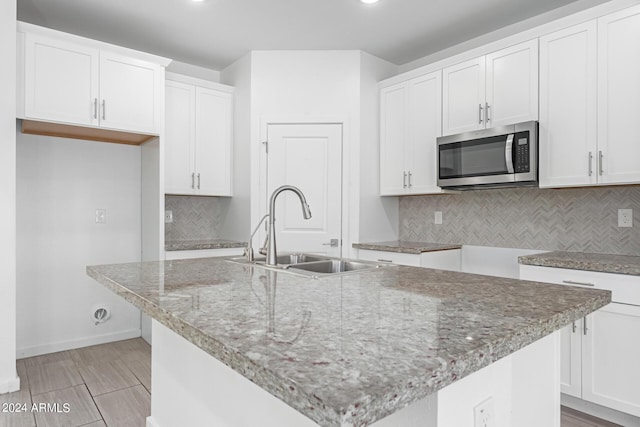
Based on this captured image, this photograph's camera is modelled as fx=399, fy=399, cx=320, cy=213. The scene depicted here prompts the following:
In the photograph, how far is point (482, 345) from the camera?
68 cm

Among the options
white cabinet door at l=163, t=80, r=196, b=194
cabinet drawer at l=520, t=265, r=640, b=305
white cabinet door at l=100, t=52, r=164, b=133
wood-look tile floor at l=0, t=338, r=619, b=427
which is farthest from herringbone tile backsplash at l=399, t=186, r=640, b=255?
white cabinet door at l=100, t=52, r=164, b=133

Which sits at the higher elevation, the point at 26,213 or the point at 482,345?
the point at 26,213

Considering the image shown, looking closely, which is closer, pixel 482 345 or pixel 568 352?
pixel 482 345

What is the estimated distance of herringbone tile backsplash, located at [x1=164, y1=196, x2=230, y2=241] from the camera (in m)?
3.83

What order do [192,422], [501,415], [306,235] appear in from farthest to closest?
[306,235] < [192,422] < [501,415]

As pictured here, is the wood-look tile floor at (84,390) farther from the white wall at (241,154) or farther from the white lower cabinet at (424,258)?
the white lower cabinet at (424,258)

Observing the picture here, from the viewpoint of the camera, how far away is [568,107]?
252 centimetres

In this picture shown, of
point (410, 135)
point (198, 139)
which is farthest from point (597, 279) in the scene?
point (198, 139)

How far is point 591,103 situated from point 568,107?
12 centimetres

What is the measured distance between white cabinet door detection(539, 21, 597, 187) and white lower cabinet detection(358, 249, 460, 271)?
99 cm

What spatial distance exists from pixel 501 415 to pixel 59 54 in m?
3.27

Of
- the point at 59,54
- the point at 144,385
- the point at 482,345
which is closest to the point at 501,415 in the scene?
the point at 482,345

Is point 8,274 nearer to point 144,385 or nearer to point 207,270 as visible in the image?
point 144,385

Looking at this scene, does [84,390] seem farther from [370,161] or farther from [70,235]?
[370,161]
